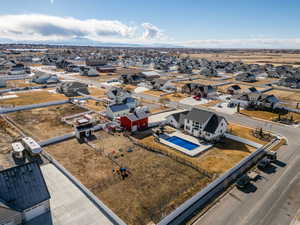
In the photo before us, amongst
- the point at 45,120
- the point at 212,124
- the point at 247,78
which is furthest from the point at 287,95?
the point at 45,120

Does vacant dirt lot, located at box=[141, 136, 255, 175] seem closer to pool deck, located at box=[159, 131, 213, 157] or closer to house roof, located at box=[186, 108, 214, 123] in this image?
pool deck, located at box=[159, 131, 213, 157]

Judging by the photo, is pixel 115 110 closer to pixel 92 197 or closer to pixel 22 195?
pixel 92 197

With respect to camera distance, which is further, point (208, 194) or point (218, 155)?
point (218, 155)

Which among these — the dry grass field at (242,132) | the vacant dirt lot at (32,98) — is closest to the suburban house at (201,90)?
the dry grass field at (242,132)

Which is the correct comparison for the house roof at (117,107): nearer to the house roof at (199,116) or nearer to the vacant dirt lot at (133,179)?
the vacant dirt lot at (133,179)

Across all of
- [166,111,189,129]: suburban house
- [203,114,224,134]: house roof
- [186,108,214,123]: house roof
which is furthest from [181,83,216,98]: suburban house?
[203,114,224,134]: house roof
